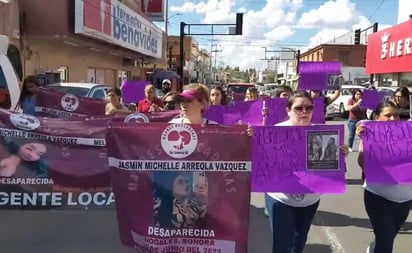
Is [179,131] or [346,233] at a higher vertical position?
[179,131]

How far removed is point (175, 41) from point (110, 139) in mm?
69184

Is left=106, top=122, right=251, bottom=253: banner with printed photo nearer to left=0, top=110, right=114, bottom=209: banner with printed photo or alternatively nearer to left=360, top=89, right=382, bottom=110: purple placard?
left=0, top=110, right=114, bottom=209: banner with printed photo

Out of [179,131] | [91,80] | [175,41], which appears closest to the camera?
[179,131]

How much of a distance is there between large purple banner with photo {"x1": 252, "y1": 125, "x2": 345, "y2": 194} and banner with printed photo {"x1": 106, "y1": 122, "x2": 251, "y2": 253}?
621 mm

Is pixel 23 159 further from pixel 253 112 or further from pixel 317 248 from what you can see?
pixel 253 112

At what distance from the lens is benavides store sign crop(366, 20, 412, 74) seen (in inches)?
1141

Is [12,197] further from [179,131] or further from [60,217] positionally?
[179,131]

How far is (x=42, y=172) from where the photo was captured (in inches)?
209

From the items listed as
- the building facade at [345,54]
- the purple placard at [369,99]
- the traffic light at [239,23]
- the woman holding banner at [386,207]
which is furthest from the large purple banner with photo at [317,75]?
the building facade at [345,54]

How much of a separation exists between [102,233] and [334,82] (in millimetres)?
7279

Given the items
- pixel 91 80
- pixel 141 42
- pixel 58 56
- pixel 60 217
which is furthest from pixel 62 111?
pixel 141 42

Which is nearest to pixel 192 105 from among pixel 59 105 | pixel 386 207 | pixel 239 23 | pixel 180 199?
pixel 180 199

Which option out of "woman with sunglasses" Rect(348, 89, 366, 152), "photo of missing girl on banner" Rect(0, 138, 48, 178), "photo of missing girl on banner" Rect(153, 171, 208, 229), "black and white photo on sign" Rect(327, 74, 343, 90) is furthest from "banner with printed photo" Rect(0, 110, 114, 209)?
"woman with sunglasses" Rect(348, 89, 366, 152)

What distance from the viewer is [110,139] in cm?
373
